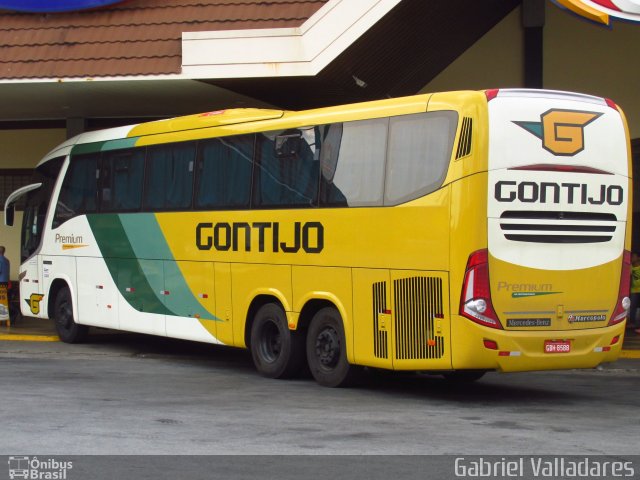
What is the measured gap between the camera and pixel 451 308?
39.8ft

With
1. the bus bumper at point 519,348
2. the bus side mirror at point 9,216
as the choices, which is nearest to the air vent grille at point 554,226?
the bus bumper at point 519,348

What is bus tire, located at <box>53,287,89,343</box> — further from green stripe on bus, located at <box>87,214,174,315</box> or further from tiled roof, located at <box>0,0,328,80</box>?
tiled roof, located at <box>0,0,328,80</box>

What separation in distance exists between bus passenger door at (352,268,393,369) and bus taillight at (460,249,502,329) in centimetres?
111

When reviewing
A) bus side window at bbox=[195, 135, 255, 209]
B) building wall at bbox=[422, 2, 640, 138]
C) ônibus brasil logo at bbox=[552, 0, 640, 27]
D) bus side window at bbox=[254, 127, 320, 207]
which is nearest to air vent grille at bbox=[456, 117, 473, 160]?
bus side window at bbox=[254, 127, 320, 207]

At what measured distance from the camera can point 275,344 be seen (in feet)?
49.3

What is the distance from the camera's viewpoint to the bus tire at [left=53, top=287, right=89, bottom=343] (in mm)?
19656

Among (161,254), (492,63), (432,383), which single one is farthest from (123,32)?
(432,383)

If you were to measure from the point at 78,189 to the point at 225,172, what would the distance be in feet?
14.6

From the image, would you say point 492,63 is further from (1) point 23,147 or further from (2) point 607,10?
(1) point 23,147

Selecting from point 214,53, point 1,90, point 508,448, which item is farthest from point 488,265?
point 1,90

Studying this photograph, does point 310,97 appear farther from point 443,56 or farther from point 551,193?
point 551,193

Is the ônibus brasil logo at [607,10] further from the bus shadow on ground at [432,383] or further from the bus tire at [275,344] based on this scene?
the bus tire at [275,344]

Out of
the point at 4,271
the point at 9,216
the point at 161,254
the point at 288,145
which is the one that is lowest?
the point at 4,271

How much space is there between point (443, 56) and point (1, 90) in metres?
8.71
